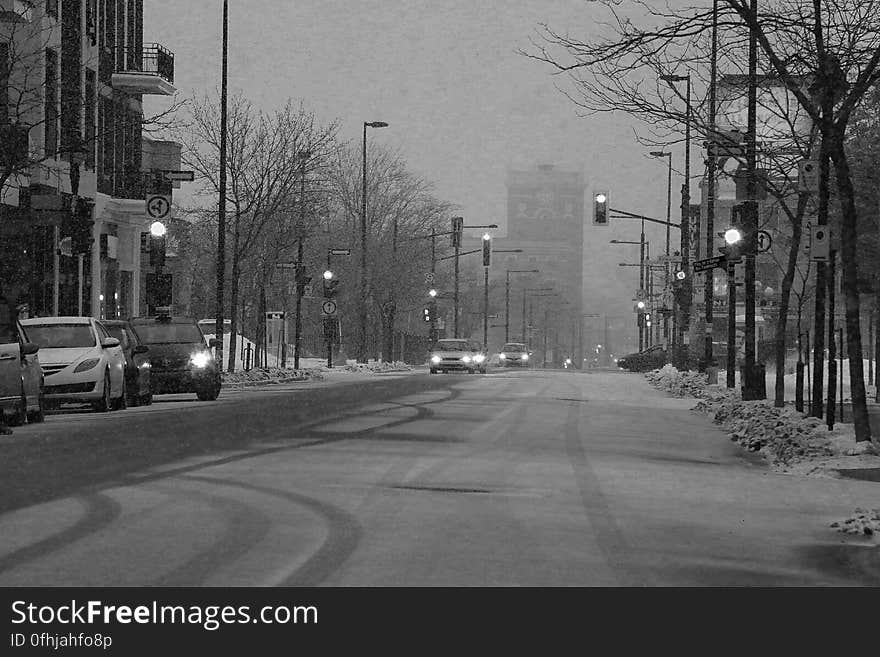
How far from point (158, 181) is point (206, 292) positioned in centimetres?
5143

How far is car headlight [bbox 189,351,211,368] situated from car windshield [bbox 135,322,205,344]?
0.42 meters

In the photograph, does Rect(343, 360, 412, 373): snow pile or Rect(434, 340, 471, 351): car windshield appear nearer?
Rect(343, 360, 412, 373): snow pile

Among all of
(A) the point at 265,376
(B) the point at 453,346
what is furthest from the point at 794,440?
(B) the point at 453,346

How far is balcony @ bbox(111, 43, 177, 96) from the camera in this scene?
59.2 m

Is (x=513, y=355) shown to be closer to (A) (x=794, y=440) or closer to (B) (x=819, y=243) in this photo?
(B) (x=819, y=243)

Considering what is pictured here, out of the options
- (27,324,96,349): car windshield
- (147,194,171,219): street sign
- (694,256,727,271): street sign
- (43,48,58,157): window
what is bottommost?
(27,324,96,349): car windshield

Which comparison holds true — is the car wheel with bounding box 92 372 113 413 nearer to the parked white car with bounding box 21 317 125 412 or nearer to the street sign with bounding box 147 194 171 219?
the parked white car with bounding box 21 317 125 412

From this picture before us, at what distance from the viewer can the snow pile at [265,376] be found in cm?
5041

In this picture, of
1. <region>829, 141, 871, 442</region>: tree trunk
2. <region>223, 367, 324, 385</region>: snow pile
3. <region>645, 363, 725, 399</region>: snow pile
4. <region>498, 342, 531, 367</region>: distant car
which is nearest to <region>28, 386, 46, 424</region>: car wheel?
<region>829, 141, 871, 442</region>: tree trunk

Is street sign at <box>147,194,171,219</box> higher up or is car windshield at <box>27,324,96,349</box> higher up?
street sign at <box>147,194,171,219</box>

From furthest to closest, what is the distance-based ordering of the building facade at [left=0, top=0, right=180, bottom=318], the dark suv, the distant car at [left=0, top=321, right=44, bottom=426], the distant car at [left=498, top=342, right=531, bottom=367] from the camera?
the distant car at [left=498, top=342, right=531, bottom=367] < the building facade at [left=0, top=0, right=180, bottom=318] < the dark suv < the distant car at [left=0, top=321, right=44, bottom=426]

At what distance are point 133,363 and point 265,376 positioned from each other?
20.8 meters
